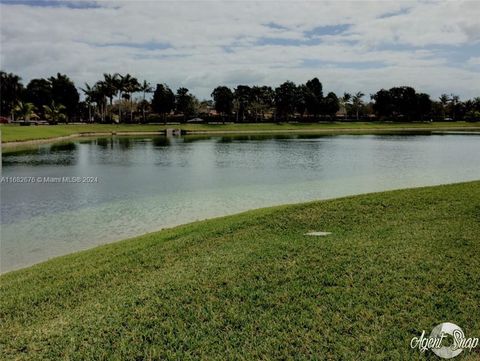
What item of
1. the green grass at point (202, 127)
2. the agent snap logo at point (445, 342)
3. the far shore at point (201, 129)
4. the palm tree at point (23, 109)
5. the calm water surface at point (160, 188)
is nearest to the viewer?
the agent snap logo at point (445, 342)

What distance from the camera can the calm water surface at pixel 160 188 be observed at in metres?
14.4

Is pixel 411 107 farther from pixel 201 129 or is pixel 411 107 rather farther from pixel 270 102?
pixel 201 129

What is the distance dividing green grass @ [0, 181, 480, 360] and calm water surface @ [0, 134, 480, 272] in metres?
4.24

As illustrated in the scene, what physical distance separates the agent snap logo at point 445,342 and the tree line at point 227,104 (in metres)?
96.9

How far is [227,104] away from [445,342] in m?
109

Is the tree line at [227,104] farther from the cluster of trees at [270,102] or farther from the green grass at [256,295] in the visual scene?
the green grass at [256,295]

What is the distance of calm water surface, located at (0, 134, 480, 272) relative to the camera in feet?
47.4

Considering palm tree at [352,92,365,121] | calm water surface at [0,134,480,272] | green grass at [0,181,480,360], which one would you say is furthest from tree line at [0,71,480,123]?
green grass at [0,181,480,360]

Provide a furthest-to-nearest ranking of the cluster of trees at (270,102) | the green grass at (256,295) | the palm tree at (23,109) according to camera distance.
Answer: the cluster of trees at (270,102) → the palm tree at (23,109) → the green grass at (256,295)

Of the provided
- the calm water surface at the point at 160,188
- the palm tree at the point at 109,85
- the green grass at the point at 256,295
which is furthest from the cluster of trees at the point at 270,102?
the green grass at the point at 256,295

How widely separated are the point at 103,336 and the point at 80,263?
3.95 meters

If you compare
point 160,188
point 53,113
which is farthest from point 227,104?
point 160,188

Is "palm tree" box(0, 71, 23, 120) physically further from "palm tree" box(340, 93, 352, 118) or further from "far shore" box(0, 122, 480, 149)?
"palm tree" box(340, 93, 352, 118)

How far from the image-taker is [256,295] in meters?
6.62
